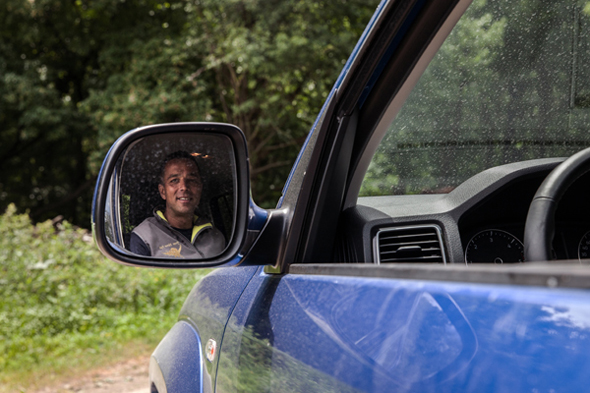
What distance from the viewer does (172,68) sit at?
14844mm

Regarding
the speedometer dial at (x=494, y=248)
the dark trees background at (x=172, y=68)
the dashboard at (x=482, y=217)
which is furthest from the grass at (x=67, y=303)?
the dark trees background at (x=172, y=68)

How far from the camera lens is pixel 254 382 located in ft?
4.54

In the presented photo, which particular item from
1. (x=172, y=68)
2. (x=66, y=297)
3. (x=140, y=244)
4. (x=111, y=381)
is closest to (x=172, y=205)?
(x=140, y=244)

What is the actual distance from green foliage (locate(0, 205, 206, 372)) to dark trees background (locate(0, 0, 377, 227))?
682cm

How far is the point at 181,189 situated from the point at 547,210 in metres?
0.90

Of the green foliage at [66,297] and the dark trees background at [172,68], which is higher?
the dark trees background at [172,68]

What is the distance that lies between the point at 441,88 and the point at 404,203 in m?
0.35

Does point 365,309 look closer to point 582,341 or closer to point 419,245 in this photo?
point 582,341

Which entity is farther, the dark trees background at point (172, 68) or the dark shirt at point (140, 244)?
the dark trees background at point (172, 68)

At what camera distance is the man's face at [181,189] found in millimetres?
1486

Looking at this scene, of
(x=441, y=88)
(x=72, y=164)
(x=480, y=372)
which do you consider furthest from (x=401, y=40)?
(x=72, y=164)

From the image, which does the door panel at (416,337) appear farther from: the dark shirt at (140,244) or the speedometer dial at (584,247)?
the speedometer dial at (584,247)

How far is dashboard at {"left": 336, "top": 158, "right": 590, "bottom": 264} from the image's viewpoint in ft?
5.02

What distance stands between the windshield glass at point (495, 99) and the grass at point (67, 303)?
4.73m
